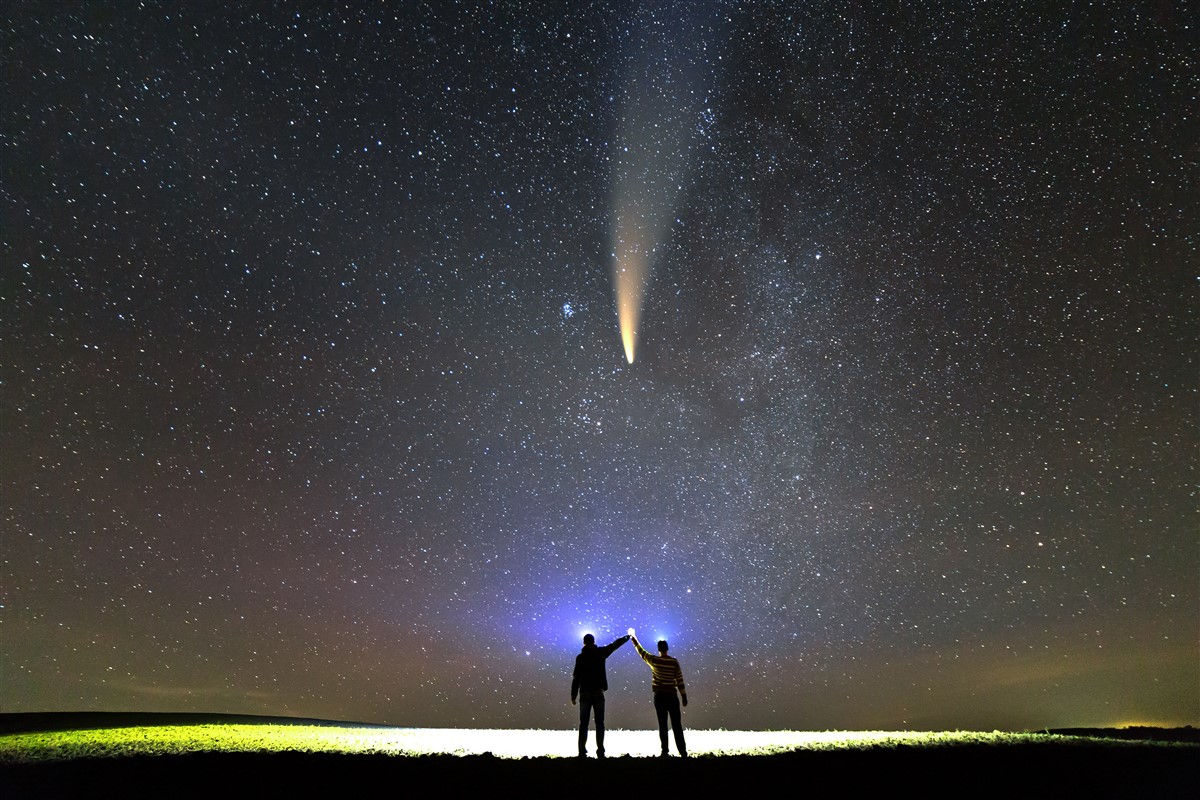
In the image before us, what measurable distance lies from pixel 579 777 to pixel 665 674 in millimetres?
3193

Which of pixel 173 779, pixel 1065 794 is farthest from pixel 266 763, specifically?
pixel 1065 794

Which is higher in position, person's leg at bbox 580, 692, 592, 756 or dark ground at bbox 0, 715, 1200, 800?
person's leg at bbox 580, 692, 592, 756

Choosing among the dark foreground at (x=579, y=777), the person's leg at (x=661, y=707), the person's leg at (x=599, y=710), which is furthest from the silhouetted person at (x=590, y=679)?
the dark foreground at (x=579, y=777)

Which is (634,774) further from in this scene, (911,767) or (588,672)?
(911,767)

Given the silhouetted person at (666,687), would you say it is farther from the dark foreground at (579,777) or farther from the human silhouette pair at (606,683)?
the dark foreground at (579,777)

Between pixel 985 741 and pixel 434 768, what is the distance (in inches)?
416

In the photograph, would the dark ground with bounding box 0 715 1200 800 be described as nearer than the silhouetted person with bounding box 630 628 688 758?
Yes

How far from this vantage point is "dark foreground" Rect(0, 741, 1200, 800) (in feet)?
25.9

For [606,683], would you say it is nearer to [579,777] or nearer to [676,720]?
[676,720]

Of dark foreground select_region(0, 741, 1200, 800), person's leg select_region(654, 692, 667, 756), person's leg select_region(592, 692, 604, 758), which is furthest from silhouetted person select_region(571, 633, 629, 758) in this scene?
dark foreground select_region(0, 741, 1200, 800)

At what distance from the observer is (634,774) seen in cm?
859

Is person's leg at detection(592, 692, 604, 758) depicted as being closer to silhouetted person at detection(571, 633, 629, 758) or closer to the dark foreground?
silhouetted person at detection(571, 633, 629, 758)

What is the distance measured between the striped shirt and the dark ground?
62.2 inches

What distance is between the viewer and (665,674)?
37.0ft
